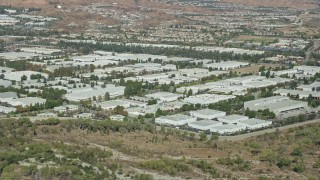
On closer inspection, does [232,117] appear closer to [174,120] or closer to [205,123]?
[205,123]


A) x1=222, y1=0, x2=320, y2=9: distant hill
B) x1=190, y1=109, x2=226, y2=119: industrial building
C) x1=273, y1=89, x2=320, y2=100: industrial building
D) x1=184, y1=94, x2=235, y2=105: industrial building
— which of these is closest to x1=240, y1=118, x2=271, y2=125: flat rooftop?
x1=190, y1=109, x2=226, y2=119: industrial building

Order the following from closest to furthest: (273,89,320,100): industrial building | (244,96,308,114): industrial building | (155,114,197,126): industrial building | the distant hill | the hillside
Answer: the hillside, (155,114,197,126): industrial building, (244,96,308,114): industrial building, (273,89,320,100): industrial building, the distant hill

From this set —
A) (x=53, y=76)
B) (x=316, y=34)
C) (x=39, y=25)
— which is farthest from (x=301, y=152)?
(x=39, y=25)

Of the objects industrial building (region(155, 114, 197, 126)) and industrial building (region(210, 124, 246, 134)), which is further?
industrial building (region(155, 114, 197, 126))

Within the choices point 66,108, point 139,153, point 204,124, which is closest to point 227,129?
point 204,124

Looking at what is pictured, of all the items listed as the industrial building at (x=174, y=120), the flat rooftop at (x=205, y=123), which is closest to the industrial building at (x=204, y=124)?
the flat rooftop at (x=205, y=123)

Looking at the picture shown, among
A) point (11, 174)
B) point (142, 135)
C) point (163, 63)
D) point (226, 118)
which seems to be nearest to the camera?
point (11, 174)

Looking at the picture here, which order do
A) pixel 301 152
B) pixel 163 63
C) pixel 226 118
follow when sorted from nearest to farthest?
1. pixel 301 152
2. pixel 226 118
3. pixel 163 63

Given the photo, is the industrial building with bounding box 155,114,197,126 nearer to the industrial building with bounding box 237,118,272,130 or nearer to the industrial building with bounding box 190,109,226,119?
the industrial building with bounding box 190,109,226,119

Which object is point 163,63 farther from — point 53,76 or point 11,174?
point 11,174
